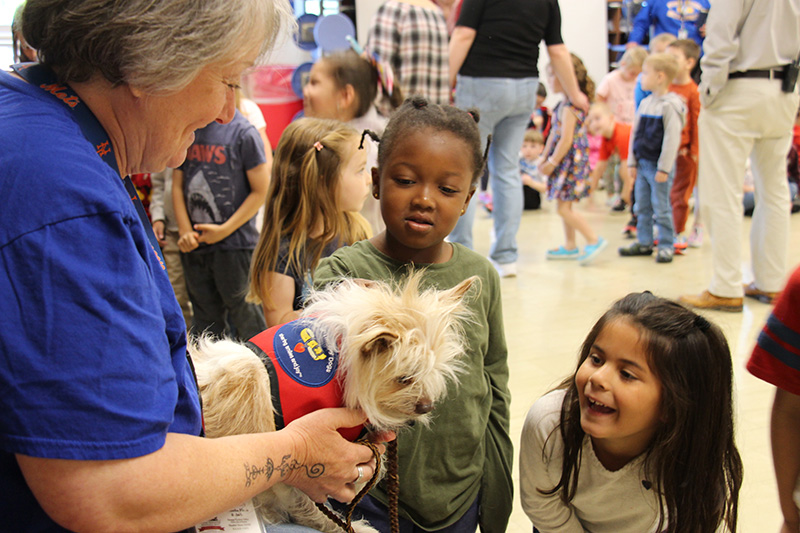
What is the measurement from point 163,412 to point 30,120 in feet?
1.50

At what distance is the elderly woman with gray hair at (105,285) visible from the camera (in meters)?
0.75

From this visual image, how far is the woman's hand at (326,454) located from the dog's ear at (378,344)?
134 mm

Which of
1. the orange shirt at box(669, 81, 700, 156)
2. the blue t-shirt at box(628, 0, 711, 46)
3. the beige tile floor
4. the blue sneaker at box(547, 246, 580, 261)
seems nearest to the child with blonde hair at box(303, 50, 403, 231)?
the beige tile floor

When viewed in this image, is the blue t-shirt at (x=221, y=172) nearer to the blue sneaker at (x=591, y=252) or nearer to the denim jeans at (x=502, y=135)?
the denim jeans at (x=502, y=135)

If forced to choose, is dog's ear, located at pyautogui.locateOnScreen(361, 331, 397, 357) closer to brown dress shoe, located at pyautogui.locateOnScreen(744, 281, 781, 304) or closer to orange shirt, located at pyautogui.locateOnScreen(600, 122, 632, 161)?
brown dress shoe, located at pyautogui.locateOnScreen(744, 281, 781, 304)

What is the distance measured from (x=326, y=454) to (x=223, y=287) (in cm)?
241

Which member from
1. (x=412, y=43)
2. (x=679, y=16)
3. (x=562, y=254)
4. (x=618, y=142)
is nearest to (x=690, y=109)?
(x=679, y=16)

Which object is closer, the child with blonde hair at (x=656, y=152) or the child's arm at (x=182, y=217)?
the child's arm at (x=182, y=217)

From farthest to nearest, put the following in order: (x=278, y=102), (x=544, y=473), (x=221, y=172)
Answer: (x=278, y=102) < (x=221, y=172) < (x=544, y=473)

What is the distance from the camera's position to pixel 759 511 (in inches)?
87.0

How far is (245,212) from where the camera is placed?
10.6ft

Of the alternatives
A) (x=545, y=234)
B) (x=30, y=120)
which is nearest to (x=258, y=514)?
(x=30, y=120)

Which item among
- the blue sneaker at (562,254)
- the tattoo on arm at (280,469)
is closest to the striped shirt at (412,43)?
the blue sneaker at (562,254)

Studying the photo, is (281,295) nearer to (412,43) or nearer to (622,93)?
(412,43)
